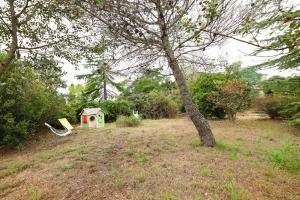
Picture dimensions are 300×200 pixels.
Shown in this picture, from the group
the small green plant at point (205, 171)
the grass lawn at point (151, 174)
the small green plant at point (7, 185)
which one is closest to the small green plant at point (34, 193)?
the grass lawn at point (151, 174)

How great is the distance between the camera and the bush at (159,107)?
50.0 feet

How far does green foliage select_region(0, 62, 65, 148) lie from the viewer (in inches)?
250

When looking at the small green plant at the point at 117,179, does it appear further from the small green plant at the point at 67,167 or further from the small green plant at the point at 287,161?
the small green plant at the point at 287,161

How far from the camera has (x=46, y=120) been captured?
8.94 metres

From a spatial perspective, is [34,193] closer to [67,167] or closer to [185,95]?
[67,167]

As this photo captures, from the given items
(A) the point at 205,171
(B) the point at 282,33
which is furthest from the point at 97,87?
(B) the point at 282,33

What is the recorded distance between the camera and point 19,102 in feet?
22.4

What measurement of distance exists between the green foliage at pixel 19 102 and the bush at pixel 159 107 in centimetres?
850

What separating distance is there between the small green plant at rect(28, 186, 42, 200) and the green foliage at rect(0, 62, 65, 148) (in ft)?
12.1

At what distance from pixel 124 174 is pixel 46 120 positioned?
21.5 feet

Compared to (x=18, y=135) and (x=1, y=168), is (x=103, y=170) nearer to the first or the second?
(x=1, y=168)

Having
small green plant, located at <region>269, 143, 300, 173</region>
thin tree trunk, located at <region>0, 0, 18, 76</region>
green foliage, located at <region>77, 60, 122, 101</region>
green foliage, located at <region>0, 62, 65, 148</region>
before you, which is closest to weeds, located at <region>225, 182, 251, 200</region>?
small green plant, located at <region>269, 143, 300, 173</region>

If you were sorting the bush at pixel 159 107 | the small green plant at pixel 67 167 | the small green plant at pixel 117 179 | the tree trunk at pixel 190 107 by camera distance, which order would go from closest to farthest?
1. the small green plant at pixel 117 179
2. the small green plant at pixel 67 167
3. the tree trunk at pixel 190 107
4. the bush at pixel 159 107

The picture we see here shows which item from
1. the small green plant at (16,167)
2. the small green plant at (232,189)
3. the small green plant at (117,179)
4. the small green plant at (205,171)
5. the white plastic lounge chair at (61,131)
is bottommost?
the small green plant at (232,189)
